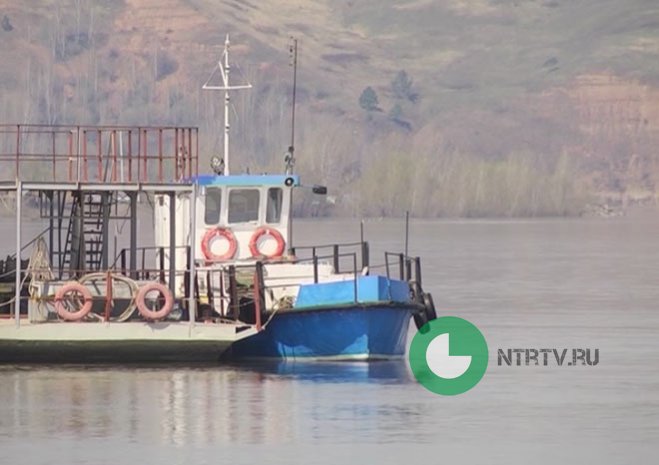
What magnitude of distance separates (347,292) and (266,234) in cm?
395

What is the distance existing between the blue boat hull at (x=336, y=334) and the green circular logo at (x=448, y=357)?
859 millimetres

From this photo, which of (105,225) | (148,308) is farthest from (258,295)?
(105,225)

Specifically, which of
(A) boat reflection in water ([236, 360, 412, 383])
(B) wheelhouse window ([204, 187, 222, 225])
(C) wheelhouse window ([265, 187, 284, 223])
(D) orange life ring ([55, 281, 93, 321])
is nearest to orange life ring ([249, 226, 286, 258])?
(C) wheelhouse window ([265, 187, 284, 223])

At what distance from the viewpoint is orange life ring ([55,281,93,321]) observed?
37.3 meters

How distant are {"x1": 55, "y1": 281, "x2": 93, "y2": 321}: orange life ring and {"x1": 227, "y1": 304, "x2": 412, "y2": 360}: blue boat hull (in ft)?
9.74

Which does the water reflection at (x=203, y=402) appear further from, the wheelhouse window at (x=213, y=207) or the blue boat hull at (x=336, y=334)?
the wheelhouse window at (x=213, y=207)

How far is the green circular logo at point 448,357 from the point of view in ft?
123

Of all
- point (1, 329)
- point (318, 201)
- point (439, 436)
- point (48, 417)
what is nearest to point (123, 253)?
point (1, 329)

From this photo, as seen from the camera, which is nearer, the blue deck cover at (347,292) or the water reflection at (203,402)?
the water reflection at (203,402)

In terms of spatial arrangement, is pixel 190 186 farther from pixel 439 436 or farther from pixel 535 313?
pixel 535 313

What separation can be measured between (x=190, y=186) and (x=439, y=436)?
355 inches

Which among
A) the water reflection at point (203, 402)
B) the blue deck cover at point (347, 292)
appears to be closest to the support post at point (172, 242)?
the water reflection at point (203, 402)

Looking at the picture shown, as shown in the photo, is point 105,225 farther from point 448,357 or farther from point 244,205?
point 448,357

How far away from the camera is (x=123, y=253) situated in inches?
1683
